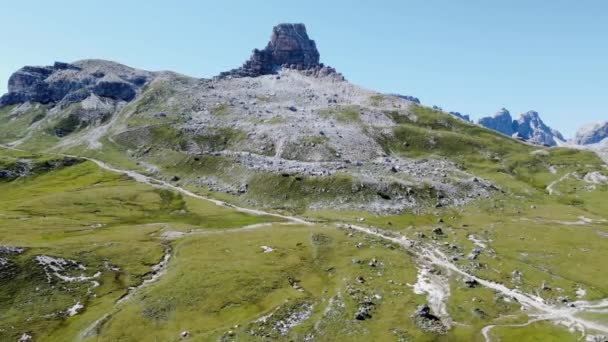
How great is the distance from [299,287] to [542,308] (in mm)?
53540

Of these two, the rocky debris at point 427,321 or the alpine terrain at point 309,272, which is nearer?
the rocky debris at point 427,321

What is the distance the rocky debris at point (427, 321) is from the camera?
8707 cm

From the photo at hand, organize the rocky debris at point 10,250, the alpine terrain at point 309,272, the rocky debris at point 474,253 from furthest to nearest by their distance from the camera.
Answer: the rocky debris at point 474,253 → the rocky debris at point 10,250 → the alpine terrain at point 309,272


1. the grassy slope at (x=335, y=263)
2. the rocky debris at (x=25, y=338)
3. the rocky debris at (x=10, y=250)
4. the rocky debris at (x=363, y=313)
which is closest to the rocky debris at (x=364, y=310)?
the rocky debris at (x=363, y=313)

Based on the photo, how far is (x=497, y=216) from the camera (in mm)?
173250

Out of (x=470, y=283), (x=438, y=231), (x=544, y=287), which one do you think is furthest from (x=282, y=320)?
(x=438, y=231)

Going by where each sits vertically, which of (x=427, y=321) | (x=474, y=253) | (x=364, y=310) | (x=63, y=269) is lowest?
(x=63, y=269)

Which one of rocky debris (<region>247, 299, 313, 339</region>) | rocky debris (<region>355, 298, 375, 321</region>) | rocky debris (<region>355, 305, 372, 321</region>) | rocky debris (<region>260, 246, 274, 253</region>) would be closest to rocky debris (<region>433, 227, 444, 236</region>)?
rocky debris (<region>260, 246, 274, 253</region>)

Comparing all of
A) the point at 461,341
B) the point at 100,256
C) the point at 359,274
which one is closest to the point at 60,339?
the point at 100,256

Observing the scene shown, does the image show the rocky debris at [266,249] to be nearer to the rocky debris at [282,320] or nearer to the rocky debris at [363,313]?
the rocky debris at [282,320]

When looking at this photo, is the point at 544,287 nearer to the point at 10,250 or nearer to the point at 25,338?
the point at 25,338

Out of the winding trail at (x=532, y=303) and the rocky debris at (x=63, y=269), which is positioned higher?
the winding trail at (x=532, y=303)

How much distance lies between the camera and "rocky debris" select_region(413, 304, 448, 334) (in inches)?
3428

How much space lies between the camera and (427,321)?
8969 centimetres
